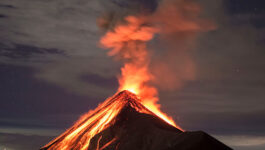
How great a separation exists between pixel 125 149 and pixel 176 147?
16.2 metres

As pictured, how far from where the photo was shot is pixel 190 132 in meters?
70.9

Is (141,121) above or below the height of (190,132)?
above

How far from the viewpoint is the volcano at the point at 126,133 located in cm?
6950

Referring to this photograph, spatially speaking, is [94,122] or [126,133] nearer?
[126,133]

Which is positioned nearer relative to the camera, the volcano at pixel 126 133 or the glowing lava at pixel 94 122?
the volcano at pixel 126 133

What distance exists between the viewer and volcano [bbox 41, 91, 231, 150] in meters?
69.5

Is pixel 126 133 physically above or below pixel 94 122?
below

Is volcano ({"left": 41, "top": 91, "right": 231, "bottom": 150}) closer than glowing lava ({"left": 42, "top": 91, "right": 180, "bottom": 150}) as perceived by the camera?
Yes

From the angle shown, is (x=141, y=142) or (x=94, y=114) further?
(x=94, y=114)

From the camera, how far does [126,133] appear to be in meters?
89.2

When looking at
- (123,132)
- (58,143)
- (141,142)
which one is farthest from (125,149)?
(58,143)

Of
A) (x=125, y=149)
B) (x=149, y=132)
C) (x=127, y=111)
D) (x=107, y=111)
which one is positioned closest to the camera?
(x=125, y=149)

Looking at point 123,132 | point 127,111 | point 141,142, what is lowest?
point 141,142

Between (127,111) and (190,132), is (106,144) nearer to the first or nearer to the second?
(127,111)
